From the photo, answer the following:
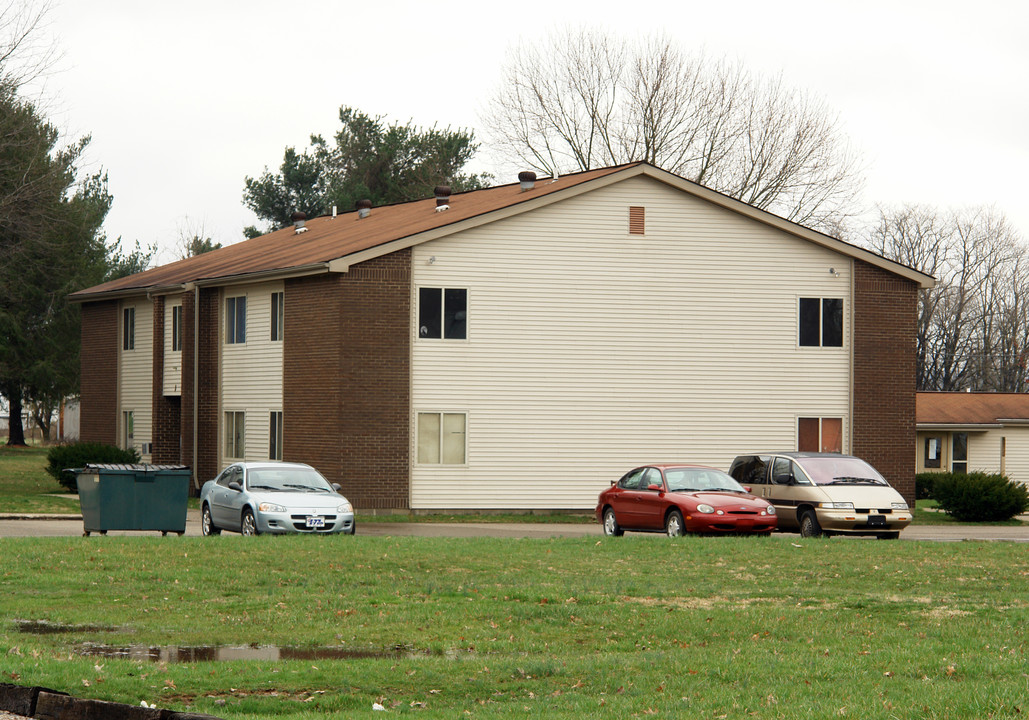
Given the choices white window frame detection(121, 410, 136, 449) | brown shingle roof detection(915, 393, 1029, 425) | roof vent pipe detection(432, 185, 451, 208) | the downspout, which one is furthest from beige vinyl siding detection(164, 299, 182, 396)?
brown shingle roof detection(915, 393, 1029, 425)

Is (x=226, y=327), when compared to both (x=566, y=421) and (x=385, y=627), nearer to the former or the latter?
(x=566, y=421)

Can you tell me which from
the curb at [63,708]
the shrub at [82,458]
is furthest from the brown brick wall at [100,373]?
the curb at [63,708]

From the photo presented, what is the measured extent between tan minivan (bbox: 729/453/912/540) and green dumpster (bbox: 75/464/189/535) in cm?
1076

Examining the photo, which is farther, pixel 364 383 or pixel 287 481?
pixel 364 383

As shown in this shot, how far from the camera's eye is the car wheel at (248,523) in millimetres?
22703

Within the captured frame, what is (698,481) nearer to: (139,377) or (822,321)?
(822,321)

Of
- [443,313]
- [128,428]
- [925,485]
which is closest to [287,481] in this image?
[443,313]

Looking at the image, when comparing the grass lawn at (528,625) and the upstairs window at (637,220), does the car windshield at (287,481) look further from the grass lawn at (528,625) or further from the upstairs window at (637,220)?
the upstairs window at (637,220)

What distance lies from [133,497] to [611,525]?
8663 millimetres

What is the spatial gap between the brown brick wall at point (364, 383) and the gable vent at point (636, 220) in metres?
5.86

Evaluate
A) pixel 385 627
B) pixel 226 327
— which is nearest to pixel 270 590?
pixel 385 627

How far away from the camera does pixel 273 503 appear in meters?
22.7

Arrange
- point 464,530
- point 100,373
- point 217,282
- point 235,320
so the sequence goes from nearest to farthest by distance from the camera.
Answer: point 464,530
point 217,282
point 235,320
point 100,373

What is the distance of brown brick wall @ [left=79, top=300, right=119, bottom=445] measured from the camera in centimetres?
4322
